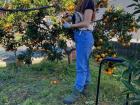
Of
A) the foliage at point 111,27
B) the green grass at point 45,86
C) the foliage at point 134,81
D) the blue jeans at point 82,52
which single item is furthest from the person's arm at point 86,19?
the foliage at point 134,81

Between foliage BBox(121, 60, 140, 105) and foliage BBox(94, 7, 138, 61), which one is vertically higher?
foliage BBox(94, 7, 138, 61)

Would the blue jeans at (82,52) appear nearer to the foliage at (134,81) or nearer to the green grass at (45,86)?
the green grass at (45,86)

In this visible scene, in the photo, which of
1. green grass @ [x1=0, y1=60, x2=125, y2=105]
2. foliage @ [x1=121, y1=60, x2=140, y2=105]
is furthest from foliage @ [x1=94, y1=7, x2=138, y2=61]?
foliage @ [x1=121, y1=60, x2=140, y2=105]

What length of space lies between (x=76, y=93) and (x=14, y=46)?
6.72 ft

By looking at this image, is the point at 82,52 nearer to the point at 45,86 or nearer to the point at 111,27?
the point at 45,86

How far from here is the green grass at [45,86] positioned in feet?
19.5

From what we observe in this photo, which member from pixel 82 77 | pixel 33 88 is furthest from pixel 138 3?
pixel 33 88

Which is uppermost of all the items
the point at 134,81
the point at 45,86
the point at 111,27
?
the point at 111,27

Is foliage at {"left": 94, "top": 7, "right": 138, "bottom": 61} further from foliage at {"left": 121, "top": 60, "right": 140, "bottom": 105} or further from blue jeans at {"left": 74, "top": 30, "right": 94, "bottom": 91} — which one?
foliage at {"left": 121, "top": 60, "right": 140, "bottom": 105}

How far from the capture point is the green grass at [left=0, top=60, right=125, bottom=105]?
19.5ft

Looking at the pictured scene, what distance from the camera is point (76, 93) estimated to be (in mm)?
5820

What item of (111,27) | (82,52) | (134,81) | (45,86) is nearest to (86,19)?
(82,52)

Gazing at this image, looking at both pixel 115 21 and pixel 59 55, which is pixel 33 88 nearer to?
pixel 59 55

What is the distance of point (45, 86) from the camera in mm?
6586
